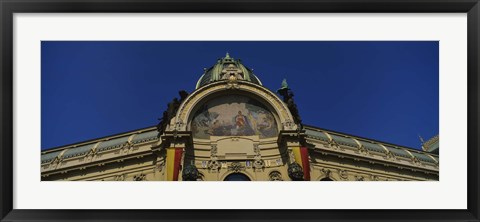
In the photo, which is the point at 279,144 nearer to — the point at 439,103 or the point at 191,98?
the point at 191,98

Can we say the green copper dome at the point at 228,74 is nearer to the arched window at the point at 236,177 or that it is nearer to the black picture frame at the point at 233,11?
the arched window at the point at 236,177

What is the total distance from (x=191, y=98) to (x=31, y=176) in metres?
8.39

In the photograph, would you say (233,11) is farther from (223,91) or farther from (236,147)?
(223,91)

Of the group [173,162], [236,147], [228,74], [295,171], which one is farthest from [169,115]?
[295,171]

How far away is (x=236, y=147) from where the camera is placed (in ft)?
48.3

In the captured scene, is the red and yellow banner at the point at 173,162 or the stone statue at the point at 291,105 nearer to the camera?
the red and yellow banner at the point at 173,162

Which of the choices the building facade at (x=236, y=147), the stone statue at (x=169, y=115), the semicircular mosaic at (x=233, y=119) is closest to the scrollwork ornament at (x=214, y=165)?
the building facade at (x=236, y=147)

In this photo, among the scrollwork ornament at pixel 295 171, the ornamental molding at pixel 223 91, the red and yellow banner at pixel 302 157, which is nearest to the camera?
the scrollwork ornament at pixel 295 171

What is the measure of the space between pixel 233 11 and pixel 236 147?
648 cm

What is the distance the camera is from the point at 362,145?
54.7 ft

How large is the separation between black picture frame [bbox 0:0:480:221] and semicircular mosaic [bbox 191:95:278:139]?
644cm

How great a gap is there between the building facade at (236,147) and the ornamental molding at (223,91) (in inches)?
1.1

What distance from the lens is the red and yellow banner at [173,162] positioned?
521 inches

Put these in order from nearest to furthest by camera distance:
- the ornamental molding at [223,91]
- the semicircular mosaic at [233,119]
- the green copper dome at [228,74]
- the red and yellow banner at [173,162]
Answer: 1. the red and yellow banner at [173,162]
2. the green copper dome at [228,74]
3. the semicircular mosaic at [233,119]
4. the ornamental molding at [223,91]
